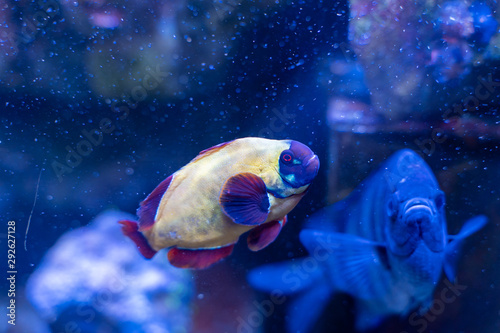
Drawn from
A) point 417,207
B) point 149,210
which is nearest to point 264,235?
point 149,210

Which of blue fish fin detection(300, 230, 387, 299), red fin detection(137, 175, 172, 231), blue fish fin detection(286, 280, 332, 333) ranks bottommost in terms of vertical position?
blue fish fin detection(286, 280, 332, 333)

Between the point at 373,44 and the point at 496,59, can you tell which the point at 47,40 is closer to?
the point at 373,44

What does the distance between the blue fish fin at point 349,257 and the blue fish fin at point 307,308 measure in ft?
0.42

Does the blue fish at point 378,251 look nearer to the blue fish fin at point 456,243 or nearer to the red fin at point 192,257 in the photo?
the blue fish fin at point 456,243

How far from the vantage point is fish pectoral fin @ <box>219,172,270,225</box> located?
134 cm

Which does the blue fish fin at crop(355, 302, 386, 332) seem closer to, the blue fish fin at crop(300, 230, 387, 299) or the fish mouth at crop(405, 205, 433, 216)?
the blue fish fin at crop(300, 230, 387, 299)

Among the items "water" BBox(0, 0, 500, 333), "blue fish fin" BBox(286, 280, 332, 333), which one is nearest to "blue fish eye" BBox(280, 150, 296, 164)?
"water" BBox(0, 0, 500, 333)

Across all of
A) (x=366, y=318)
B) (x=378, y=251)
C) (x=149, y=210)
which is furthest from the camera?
(x=366, y=318)

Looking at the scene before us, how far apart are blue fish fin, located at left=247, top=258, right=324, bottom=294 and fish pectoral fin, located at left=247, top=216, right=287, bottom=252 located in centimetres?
73

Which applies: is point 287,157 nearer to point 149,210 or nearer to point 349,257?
point 149,210

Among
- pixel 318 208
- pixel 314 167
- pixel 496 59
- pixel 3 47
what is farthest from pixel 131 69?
pixel 496 59

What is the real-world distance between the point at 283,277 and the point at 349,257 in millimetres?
522

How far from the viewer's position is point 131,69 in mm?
2031

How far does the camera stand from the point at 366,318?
2180mm
